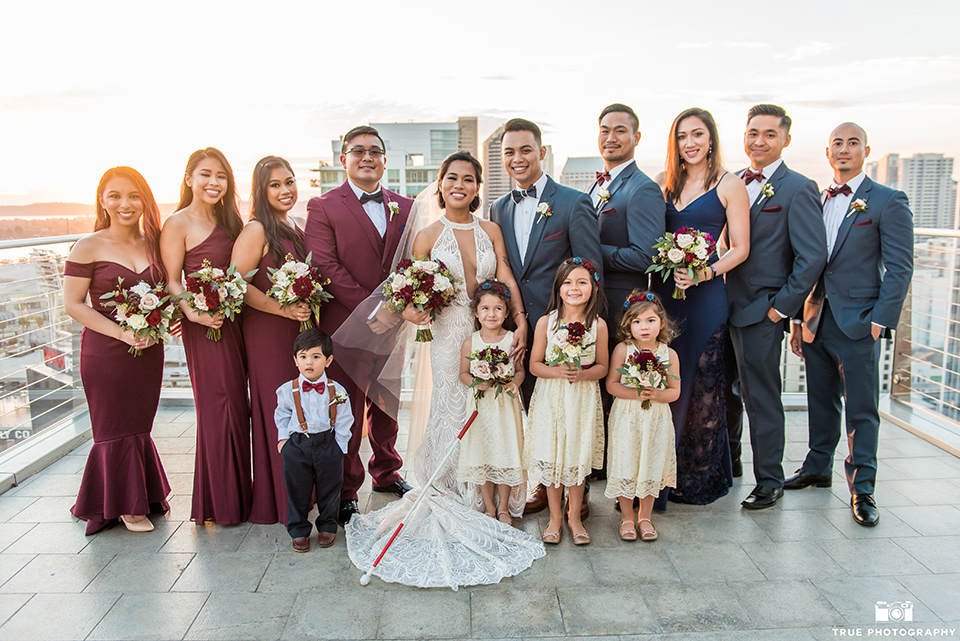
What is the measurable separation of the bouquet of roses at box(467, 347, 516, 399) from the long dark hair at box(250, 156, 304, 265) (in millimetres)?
1502

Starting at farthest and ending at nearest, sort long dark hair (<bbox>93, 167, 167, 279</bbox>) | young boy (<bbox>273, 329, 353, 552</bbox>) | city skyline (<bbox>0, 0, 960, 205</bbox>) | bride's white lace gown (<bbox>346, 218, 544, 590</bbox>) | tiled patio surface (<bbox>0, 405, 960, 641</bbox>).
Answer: city skyline (<bbox>0, 0, 960, 205</bbox>), long dark hair (<bbox>93, 167, 167, 279</bbox>), young boy (<bbox>273, 329, 353, 552</bbox>), bride's white lace gown (<bbox>346, 218, 544, 590</bbox>), tiled patio surface (<bbox>0, 405, 960, 641</bbox>)

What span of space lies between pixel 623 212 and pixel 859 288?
1745 millimetres

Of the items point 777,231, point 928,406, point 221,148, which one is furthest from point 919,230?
point 221,148

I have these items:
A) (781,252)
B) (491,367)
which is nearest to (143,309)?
(491,367)

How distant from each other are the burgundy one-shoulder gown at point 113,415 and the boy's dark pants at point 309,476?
1.19 meters

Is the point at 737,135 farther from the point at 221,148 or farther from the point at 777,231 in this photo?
the point at 221,148

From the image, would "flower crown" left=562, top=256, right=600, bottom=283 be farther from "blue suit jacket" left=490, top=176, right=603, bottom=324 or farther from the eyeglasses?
the eyeglasses

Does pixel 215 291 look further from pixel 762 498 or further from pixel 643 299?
pixel 762 498

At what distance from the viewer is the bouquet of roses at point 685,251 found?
12.5 ft

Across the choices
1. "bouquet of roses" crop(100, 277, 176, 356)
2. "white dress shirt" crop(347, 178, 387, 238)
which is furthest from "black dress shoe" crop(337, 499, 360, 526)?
"white dress shirt" crop(347, 178, 387, 238)

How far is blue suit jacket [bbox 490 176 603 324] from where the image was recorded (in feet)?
13.2

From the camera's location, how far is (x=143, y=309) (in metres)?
3.73

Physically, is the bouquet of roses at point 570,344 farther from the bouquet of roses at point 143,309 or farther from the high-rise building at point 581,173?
the bouquet of roses at point 143,309

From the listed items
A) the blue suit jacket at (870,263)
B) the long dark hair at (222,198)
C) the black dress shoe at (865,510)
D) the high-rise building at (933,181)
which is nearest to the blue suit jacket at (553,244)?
the blue suit jacket at (870,263)
